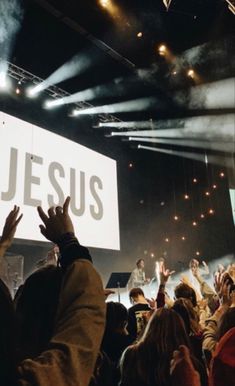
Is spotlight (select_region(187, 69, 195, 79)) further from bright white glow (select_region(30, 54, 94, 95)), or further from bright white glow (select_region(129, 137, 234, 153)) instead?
bright white glow (select_region(129, 137, 234, 153))

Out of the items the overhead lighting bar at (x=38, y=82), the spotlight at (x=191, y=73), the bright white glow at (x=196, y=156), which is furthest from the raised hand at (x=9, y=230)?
the bright white glow at (x=196, y=156)

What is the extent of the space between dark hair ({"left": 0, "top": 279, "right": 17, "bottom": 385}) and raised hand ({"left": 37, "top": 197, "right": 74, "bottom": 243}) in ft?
0.73

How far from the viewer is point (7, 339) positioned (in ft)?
2.01

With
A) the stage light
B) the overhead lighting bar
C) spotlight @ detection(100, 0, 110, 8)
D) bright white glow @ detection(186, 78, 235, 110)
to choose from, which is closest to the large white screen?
the stage light

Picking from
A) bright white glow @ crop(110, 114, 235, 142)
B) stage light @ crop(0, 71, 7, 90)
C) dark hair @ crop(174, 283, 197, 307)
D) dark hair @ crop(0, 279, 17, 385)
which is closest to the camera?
dark hair @ crop(0, 279, 17, 385)

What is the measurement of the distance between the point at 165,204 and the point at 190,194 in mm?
837

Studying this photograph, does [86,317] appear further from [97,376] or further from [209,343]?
[209,343]

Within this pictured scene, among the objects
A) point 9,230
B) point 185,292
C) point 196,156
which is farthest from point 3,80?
point 196,156

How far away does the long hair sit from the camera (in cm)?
130

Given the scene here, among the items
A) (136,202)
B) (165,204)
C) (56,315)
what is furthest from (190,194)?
(56,315)

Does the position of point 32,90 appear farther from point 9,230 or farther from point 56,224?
point 56,224

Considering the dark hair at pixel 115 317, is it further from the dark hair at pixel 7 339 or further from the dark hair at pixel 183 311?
the dark hair at pixel 7 339

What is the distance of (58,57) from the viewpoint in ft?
21.3

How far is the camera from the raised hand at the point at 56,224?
86 centimetres
